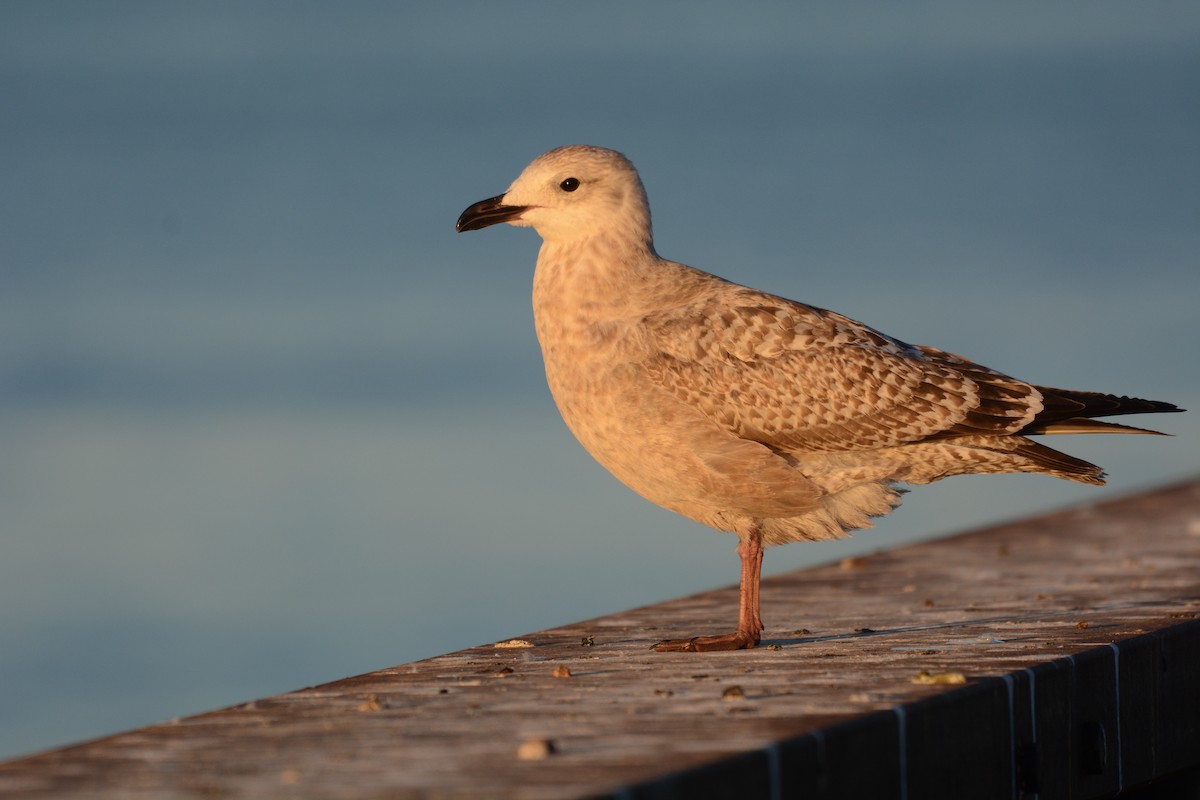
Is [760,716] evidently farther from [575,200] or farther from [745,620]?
[575,200]

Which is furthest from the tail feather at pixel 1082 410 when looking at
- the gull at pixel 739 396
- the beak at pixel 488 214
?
the beak at pixel 488 214

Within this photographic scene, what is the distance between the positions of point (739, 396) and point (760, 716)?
2682 mm

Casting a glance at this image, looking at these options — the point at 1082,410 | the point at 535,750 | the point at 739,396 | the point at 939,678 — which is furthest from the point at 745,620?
the point at 535,750

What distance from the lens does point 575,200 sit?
9.66 metres

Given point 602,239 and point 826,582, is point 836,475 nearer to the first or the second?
point 602,239

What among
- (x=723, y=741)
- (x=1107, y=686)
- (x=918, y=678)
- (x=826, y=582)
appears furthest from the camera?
(x=826, y=582)

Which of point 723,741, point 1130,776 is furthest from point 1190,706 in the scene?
point 723,741

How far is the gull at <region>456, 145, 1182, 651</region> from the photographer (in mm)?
8977

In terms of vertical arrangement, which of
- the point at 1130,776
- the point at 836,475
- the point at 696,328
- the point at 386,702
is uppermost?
the point at 696,328

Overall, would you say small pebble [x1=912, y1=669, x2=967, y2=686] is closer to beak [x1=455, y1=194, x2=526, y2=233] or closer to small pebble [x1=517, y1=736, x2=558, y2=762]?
small pebble [x1=517, y1=736, x2=558, y2=762]

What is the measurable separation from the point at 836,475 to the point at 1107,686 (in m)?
1.82

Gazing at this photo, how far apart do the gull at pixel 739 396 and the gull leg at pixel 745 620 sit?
0.01 metres

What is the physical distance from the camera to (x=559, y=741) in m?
6.35

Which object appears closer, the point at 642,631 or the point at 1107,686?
the point at 1107,686
